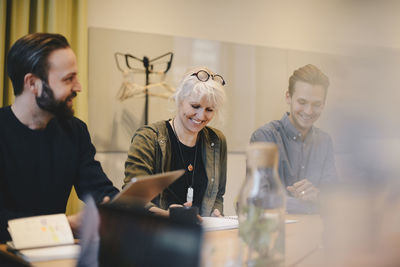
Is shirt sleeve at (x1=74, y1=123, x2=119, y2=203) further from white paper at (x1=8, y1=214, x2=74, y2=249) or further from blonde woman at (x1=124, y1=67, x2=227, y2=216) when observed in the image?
white paper at (x1=8, y1=214, x2=74, y2=249)

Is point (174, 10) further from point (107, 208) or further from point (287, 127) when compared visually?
point (107, 208)

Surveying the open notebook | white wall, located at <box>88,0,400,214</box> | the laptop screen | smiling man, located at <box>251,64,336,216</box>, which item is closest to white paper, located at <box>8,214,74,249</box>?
the open notebook

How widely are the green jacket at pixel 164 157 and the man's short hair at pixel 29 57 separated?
61 cm

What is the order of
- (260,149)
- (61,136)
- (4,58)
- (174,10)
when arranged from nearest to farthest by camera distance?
1. (260,149)
2. (61,136)
3. (4,58)
4. (174,10)

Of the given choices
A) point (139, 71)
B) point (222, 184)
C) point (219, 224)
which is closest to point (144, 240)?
point (219, 224)

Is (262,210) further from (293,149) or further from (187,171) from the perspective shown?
(293,149)

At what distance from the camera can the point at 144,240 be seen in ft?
2.14

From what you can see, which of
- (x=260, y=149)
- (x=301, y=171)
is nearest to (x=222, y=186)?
(x=301, y=171)

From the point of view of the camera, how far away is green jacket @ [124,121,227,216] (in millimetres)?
2125

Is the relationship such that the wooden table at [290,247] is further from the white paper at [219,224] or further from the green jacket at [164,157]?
the green jacket at [164,157]

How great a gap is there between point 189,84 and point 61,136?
0.79 meters

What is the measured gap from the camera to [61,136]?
179cm

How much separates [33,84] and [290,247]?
1.12 metres

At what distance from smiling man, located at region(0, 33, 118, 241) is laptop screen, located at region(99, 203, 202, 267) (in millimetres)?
1000
